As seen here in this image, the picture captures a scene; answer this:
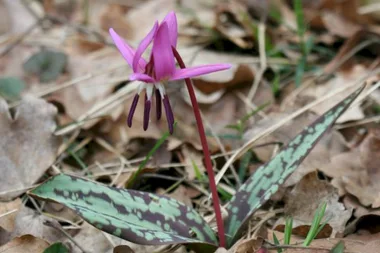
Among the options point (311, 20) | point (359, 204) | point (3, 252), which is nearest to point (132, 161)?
point (3, 252)

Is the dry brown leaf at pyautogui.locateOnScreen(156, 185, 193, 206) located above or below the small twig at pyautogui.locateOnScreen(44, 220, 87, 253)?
below

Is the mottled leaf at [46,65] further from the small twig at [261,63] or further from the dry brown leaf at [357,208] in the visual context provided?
the dry brown leaf at [357,208]

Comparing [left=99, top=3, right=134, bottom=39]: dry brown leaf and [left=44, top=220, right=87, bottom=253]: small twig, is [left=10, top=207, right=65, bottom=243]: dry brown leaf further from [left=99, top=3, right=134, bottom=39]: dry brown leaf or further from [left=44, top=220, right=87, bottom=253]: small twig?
[left=99, top=3, right=134, bottom=39]: dry brown leaf

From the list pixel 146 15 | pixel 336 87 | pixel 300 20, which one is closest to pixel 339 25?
pixel 300 20

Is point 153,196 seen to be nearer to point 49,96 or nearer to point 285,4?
point 49,96

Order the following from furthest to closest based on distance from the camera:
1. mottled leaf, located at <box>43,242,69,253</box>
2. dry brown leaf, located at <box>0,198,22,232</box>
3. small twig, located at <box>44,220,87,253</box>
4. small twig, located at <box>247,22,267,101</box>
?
small twig, located at <box>247,22,267,101</box>
dry brown leaf, located at <box>0,198,22,232</box>
small twig, located at <box>44,220,87,253</box>
mottled leaf, located at <box>43,242,69,253</box>

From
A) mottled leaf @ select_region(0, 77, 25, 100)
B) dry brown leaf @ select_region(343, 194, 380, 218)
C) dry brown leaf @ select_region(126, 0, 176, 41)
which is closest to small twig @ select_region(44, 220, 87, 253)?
dry brown leaf @ select_region(343, 194, 380, 218)

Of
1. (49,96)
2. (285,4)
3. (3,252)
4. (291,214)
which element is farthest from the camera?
(285,4)
